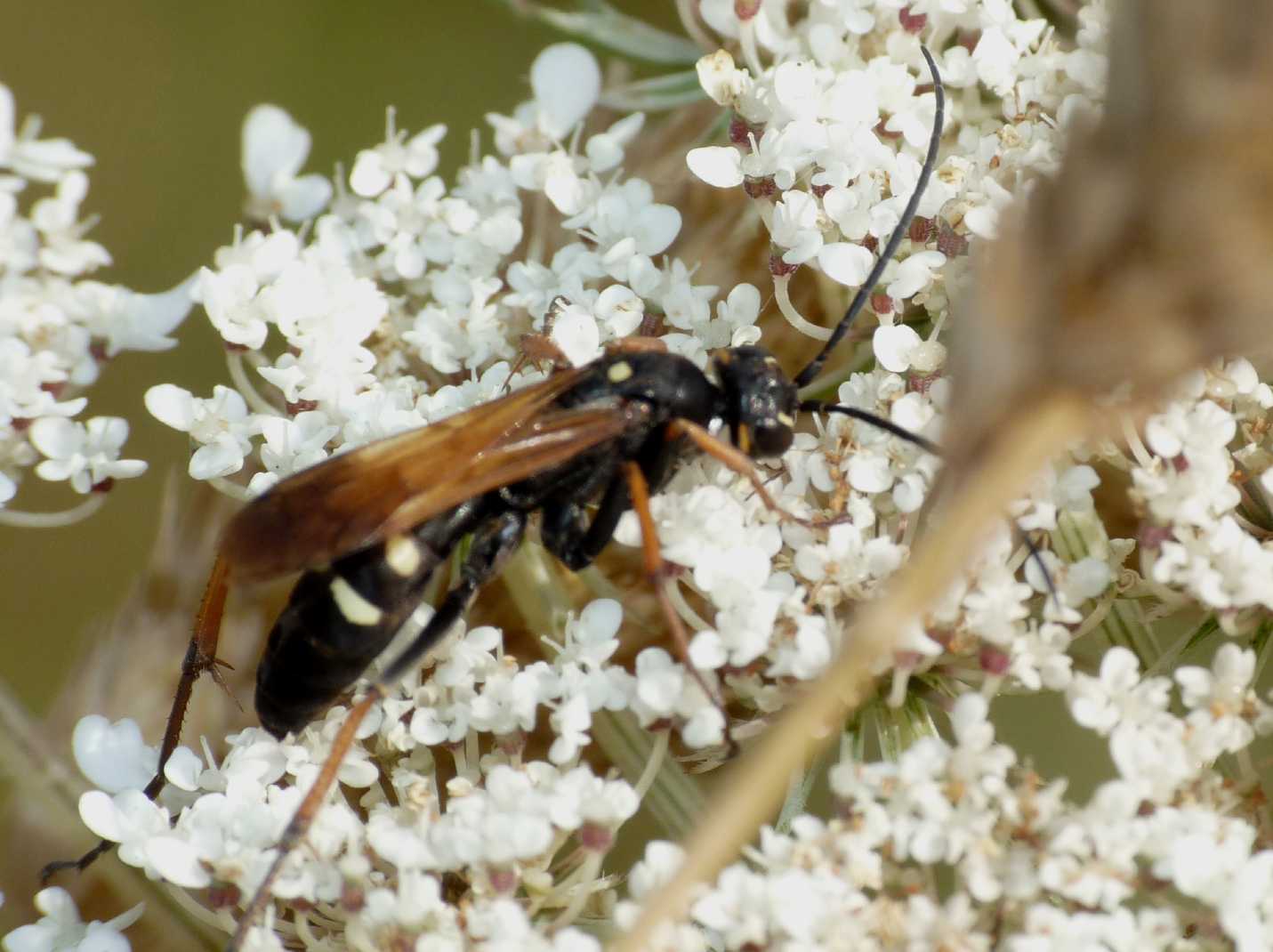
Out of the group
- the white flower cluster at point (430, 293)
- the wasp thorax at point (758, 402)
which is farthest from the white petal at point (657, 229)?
the wasp thorax at point (758, 402)

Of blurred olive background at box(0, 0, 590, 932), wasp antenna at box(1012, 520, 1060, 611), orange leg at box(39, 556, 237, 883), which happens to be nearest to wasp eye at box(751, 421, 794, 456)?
wasp antenna at box(1012, 520, 1060, 611)

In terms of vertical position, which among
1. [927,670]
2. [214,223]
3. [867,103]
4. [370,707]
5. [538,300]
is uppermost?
[214,223]

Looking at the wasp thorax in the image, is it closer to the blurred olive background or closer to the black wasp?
the black wasp

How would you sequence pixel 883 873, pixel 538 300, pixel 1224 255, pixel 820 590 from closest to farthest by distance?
pixel 1224 255 < pixel 883 873 < pixel 820 590 < pixel 538 300

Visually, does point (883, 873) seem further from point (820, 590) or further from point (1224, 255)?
point (1224, 255)

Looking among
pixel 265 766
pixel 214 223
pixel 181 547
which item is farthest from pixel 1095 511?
pixel 214 223

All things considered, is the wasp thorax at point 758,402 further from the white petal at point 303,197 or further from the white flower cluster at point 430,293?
the white petal at point 303,197
